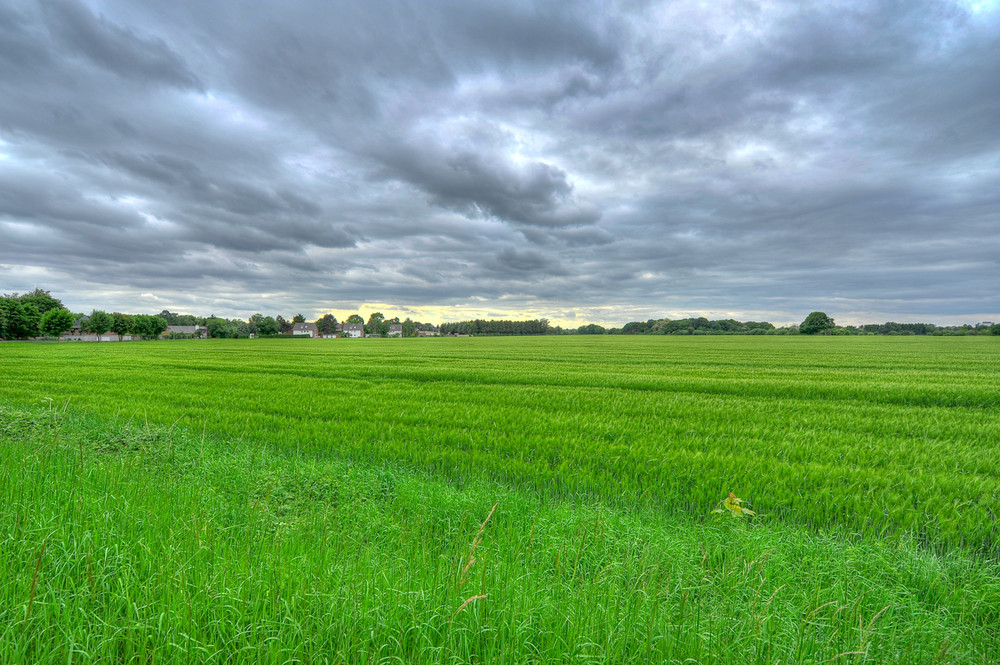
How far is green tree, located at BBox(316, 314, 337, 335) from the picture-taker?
632 feet

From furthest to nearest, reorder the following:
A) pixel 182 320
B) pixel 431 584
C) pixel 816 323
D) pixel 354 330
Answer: pixel 354 330 → pixel 182 320 → pixel 816 323 → pixel 431 584

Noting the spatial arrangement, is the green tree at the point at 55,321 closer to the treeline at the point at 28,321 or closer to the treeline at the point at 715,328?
the treeline at the point at 28,321

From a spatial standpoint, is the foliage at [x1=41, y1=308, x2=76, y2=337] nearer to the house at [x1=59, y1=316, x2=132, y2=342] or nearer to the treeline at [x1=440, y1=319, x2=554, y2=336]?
the house at [x1=59, y1=316, x2=132, y2=342]

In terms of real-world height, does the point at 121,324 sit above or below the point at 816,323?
below

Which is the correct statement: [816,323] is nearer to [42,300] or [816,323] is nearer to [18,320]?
[18,320]

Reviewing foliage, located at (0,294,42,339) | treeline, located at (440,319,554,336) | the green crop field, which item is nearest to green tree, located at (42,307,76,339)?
foliage, located at (0,294,42,339)

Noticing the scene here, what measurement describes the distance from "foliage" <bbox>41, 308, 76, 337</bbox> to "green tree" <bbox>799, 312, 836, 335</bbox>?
225524 millimetres

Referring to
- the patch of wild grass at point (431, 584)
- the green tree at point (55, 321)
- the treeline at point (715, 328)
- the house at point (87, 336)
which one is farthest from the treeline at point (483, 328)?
the patch of wild grass at point (431, 584)

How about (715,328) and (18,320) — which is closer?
(18,320)

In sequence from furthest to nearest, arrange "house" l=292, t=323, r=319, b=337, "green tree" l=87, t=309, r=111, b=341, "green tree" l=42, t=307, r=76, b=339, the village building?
the village building
"house" l=292, t=323, r=319, b=337
"green tree" l=87, t=309, r=111, b=341
"green tree" l=42, t=307, r=76, b=339

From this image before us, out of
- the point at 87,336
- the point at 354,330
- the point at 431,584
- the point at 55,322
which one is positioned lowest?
the point at 87,336

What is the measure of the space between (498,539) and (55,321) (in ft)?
426

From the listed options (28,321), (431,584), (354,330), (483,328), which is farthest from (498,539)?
(354,330)

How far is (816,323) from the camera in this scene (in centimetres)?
14538
